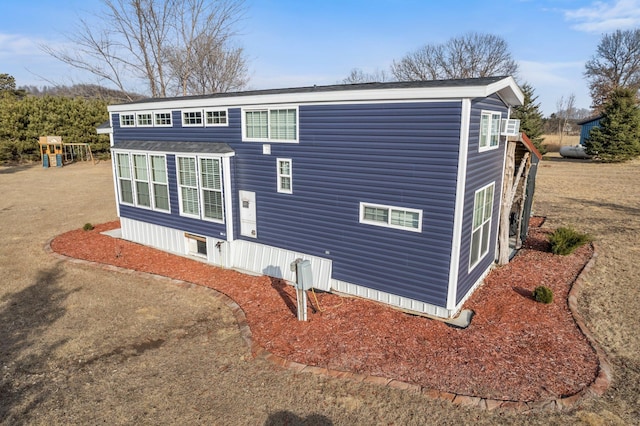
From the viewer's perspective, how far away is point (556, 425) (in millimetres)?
5566

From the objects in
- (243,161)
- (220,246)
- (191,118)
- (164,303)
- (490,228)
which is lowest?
(164,303)

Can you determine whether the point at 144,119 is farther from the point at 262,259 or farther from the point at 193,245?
the point at 262,259

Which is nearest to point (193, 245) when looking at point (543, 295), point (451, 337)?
point (451, 337)

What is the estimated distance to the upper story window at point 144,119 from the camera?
13.3 m

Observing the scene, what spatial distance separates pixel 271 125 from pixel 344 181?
107 inches

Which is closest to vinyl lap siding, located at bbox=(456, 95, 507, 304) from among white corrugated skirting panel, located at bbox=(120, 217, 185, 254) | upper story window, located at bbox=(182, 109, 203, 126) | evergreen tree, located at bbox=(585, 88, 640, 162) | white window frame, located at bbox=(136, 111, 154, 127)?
upper story window, located at bbox=(182, 109, 203, 126)

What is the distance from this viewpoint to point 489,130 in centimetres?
954

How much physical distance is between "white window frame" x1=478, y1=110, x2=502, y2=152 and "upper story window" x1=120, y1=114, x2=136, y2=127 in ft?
37.9

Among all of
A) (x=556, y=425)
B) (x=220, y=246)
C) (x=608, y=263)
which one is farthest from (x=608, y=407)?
(x=220, y=246)

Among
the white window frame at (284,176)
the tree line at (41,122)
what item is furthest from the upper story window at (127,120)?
the tree line at (41,122)

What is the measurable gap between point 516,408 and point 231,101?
31.7 ft

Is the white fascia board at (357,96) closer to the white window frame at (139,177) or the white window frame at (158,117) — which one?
the white window frame at (158,117)

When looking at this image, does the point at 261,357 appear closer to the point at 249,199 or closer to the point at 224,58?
the point at 249,199

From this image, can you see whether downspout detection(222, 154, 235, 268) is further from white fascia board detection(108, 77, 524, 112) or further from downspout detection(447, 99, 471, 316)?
downspout detection(447, 99, 471, 316)
